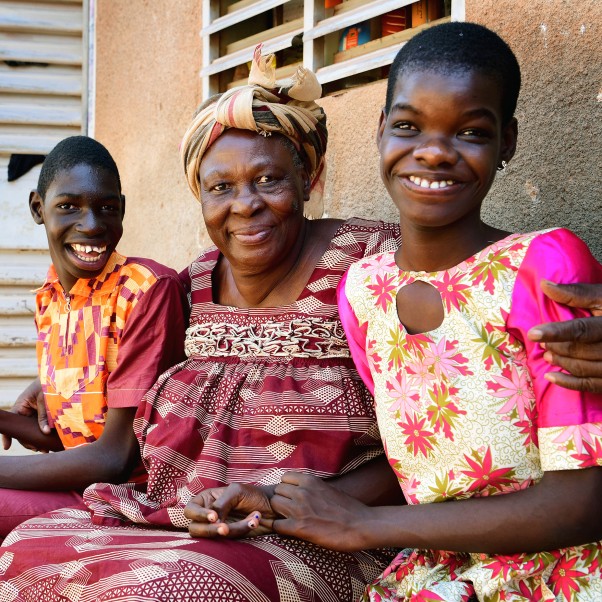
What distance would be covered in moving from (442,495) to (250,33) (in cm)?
325

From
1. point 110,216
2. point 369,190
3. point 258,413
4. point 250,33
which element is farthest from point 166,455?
point 250,33

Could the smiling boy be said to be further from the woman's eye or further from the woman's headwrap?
the woman's eye

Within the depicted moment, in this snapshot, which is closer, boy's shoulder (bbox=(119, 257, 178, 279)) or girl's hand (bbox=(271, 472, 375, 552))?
girl's hand (bbox=(271, 472, 375, 552))

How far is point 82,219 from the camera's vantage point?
3.28 meters

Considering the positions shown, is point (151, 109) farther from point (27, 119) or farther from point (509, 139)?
point (509, 139)

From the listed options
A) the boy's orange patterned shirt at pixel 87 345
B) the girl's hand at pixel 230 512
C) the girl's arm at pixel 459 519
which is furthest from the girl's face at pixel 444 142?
the boy's orange patterned shirt at pixel 87 345

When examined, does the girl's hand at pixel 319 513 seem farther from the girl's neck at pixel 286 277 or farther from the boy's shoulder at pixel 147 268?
the boy's shoulder at pixel 147 268

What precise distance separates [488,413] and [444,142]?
0.61m

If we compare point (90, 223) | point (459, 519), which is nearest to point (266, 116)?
point (90, 223)

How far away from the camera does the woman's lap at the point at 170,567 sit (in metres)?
2.06

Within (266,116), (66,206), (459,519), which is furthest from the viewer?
(66,206)

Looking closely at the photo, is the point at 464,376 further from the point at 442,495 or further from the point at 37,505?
the point at 37,505

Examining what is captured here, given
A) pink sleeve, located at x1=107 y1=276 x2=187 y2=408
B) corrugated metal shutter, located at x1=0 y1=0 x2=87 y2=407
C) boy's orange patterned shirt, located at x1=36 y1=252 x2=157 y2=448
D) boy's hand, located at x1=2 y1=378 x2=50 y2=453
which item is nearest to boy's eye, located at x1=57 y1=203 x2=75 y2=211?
boy's orange patterned shirt, located at x1=36 y1=252 x2=157 y2=448

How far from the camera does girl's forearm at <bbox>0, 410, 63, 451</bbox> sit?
3.48 m
